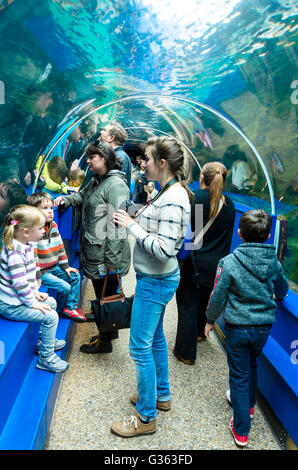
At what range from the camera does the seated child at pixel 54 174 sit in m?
7.12

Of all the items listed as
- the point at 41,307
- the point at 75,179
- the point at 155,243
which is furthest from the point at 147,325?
the point at 75,179

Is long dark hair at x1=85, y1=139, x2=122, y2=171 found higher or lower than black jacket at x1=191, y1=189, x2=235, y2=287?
higher

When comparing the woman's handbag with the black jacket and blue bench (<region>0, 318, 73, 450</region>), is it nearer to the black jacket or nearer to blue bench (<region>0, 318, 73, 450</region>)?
blue bench (<region>0, 318, 73, 450</region>)

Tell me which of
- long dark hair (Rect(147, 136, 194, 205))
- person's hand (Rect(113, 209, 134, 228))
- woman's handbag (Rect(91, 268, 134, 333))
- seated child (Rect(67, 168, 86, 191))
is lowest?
woman's handbag (Rect(91, 268, 134, 333))

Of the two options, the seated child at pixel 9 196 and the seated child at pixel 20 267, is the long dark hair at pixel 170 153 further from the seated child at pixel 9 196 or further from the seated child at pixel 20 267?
the seated child at pixel 9 196

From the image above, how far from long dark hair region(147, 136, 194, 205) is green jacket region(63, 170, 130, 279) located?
0.87m

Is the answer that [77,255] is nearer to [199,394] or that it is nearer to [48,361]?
[48,361]

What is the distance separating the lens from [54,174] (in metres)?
7.88

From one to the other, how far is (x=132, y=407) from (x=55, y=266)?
1.66 meters

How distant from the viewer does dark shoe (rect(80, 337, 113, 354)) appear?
322cm

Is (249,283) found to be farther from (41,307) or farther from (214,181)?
(41,307)

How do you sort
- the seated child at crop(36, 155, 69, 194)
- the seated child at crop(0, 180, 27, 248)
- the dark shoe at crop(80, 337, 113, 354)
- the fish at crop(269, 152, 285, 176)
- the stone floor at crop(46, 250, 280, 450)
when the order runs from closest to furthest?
the stone floor at crop(46, 250, 280, 450) < the dark shoe at crop(80, 337, 113, 354) < the seated child at crop(0, 180, 27, 248) < the fish at crop(269, 152, 285, 176) < the seated child at crop(36, 155, 69, 194)

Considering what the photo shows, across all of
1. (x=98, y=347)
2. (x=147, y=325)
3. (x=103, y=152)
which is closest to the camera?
(x=147, y=325)

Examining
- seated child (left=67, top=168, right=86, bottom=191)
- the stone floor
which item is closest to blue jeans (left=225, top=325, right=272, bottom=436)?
the stone floor
